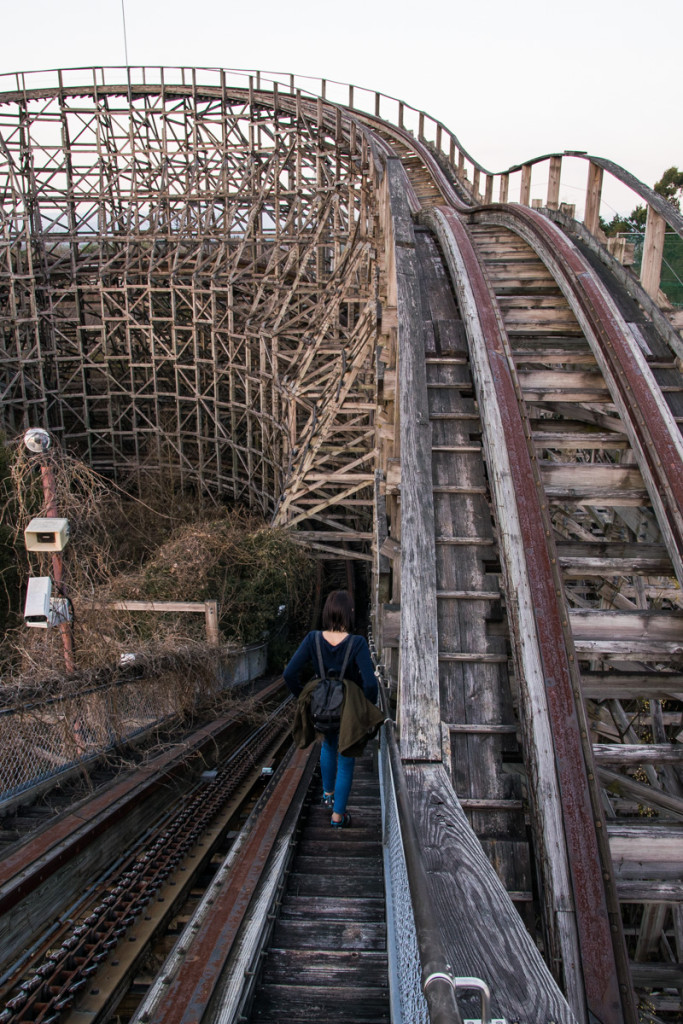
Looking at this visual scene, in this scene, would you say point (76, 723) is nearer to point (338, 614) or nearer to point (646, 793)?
point (338, 614)

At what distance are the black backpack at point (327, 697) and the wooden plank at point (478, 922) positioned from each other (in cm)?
96

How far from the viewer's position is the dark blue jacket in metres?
3.20

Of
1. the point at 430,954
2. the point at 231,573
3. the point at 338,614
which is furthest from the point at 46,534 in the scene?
the point at 231,573

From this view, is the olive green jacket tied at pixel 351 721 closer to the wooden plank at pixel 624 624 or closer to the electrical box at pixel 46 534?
the wooden plank at pixel 624 624

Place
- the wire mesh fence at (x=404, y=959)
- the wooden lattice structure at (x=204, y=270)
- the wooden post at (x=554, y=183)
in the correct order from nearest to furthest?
1. the wire mesh fence at (x=404, y=959)
2. the wooden post at (x=554, y=183)
3. the wooden lattice structure at (x=204, y=270)

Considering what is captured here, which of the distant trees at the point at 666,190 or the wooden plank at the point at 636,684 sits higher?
the distant trees at the point at 666,190

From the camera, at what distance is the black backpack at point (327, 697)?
3.16m

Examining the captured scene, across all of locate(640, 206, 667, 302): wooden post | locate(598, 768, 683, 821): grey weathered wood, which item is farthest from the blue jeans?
locate(640, 206, 667, 302): wooden post

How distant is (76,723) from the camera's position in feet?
16.0

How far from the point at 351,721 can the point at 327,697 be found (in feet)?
0.49

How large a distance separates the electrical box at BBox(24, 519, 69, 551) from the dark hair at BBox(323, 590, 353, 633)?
268 centimetres

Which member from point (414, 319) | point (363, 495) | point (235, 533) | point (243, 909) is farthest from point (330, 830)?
point (363, 495)

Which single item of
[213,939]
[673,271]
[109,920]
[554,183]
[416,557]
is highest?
[554,183]

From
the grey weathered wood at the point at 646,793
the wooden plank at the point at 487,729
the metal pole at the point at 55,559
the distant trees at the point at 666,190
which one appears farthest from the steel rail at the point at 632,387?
the distant trees at the point at 666,190
